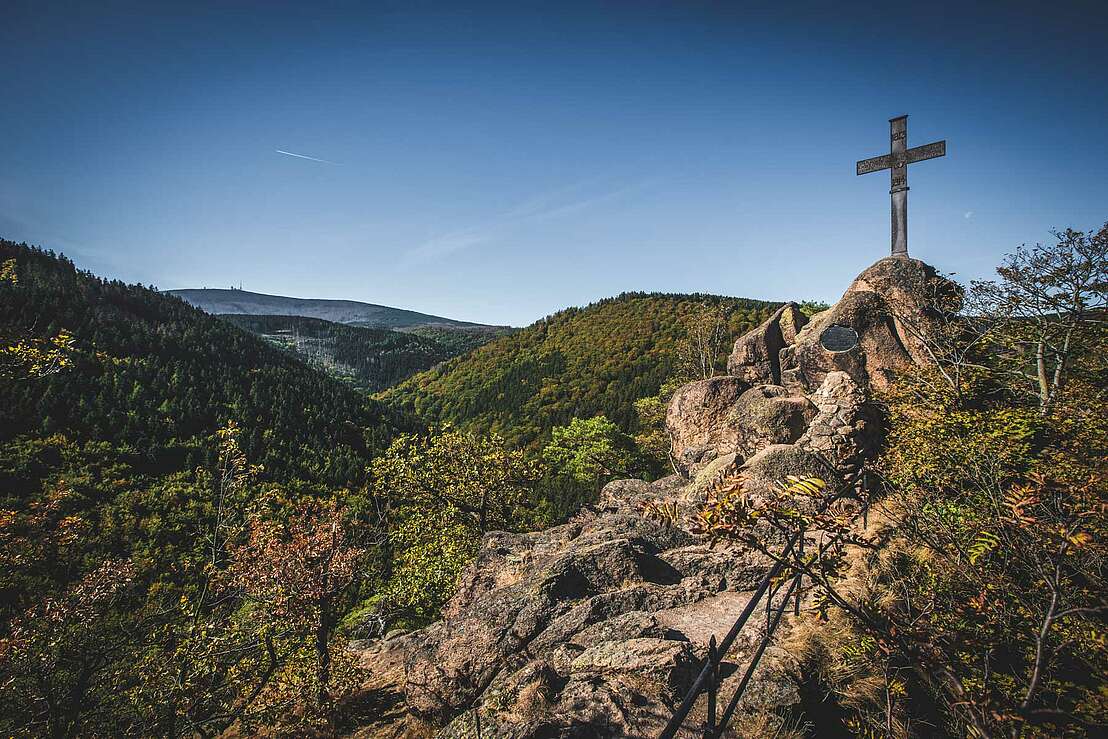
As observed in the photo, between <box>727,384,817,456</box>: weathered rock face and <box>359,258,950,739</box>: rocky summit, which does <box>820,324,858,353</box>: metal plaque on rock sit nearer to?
<box>359,258,950,739</box>: rocky summit

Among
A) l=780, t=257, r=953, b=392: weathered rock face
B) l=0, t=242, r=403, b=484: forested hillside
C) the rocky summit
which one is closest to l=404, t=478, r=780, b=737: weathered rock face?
the rocky summit

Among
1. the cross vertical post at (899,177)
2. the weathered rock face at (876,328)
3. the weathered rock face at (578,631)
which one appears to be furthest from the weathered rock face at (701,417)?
the cross vertical post at (899,177)

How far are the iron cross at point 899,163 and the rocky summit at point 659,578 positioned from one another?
1.38 m

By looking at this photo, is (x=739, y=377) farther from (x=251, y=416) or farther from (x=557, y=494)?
(x=251, y=416)

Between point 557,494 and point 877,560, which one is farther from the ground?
point 877,560

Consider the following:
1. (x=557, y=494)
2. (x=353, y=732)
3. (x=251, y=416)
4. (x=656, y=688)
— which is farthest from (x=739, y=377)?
(x=251, y=416)

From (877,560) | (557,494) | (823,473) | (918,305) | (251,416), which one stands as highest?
(918,305)

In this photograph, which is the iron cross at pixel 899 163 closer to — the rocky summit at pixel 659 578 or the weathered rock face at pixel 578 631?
the rocky summit at pixel 659 578

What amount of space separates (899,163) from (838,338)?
6.97m

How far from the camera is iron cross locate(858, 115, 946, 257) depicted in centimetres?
1683

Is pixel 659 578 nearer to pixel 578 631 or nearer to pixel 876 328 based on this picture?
pixel 578 631

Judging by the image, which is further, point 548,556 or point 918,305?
point 918,305

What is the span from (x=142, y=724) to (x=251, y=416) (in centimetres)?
9657

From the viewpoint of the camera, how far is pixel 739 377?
2178 centimetres
